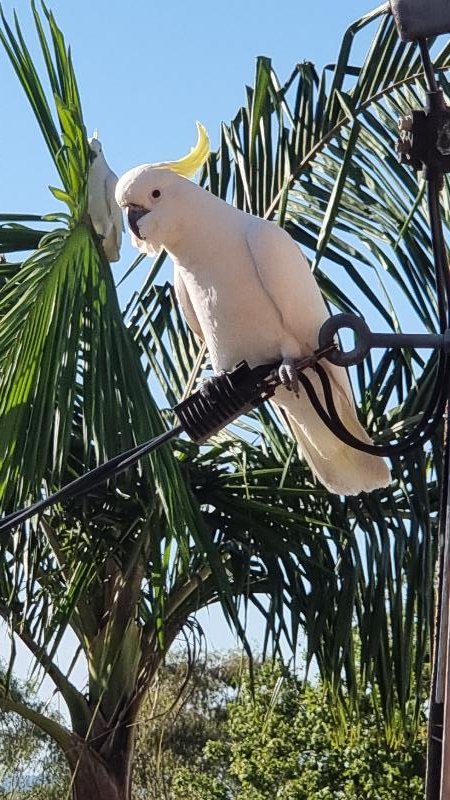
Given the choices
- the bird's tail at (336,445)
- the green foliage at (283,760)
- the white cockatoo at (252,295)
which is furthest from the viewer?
the green foliage at (283,760)

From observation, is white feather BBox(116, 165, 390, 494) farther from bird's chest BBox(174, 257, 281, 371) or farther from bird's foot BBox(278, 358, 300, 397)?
bird's foot BBox(278, 358, 300, 397)

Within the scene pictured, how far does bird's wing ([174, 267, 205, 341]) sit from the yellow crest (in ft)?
0.76

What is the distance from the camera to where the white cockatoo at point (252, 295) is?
7.45ft

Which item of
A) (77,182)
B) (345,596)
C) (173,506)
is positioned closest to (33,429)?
(173,506)

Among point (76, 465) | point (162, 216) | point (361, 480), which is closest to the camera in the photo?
point (361, 480)

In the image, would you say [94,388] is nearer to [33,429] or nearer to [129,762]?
[33,429]

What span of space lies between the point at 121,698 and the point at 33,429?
5.19 feet

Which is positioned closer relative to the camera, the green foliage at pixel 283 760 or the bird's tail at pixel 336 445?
the bird's tail at pixel 336 445

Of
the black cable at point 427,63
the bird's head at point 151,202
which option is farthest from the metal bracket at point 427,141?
the bird's head at point 151,202

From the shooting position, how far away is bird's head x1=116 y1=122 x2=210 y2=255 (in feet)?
7.70

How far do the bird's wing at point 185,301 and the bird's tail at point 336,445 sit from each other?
0.38m

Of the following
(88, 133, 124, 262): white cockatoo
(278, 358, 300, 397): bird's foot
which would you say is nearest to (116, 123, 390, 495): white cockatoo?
(278, 358, 300, 397): bird's foot

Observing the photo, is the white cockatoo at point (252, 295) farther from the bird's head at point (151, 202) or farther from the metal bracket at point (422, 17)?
the metal bracket at point (422, 17)

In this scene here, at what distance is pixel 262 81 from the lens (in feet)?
11.7
